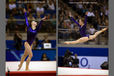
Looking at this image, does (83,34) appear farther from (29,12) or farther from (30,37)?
(29,12)

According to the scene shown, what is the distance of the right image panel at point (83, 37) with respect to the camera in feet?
39.1

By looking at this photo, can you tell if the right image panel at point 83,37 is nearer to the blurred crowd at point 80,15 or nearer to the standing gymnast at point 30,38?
the blurred crowd at point 80,15

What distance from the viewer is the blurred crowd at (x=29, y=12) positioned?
12.0 metres

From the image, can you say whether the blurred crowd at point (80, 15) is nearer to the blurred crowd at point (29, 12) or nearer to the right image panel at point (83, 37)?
the right image panel at point (83, 37)

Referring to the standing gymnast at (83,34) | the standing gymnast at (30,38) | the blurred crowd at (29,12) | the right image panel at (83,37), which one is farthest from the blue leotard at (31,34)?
→ the standing gymnast at (83,34)

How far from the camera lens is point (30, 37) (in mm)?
11953

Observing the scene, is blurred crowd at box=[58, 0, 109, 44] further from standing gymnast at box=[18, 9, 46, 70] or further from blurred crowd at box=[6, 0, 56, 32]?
standing gymnast at box=[18, 9, 46, 70]

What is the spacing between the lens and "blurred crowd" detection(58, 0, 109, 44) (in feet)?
39.2

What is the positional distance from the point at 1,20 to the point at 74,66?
269 centimetres

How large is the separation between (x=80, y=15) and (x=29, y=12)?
1614 millimetres

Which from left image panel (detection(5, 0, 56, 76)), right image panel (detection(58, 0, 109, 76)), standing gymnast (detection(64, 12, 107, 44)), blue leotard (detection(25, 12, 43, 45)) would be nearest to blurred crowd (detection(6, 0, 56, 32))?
left image panel (detection(5, 0, 56, 76))

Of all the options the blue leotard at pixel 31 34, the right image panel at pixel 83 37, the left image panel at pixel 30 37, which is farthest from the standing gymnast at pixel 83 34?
the blue leotard at pixel 31 34

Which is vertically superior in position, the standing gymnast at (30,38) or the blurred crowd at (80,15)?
the blurred crowd at (80,15)

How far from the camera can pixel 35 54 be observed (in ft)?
39.3
